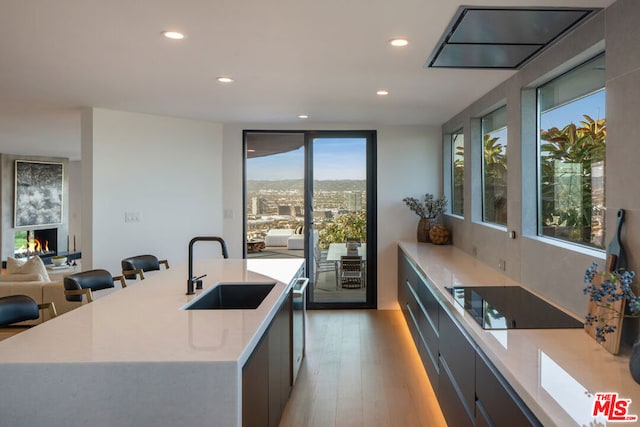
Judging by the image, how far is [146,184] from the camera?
5.22 metres

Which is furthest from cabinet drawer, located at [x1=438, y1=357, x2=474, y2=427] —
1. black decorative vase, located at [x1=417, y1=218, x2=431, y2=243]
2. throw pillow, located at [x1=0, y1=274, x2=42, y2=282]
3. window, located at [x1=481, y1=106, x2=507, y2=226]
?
throw pillow, located at [x1=0, y1=274, x2=42, y2=282]

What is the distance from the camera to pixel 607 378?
1.57 meters

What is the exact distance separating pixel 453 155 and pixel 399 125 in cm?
75

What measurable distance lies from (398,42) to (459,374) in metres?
1.80

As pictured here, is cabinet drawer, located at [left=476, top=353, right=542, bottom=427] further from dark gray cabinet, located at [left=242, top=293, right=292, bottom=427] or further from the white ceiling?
the white ceiling

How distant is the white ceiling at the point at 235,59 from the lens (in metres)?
2.25

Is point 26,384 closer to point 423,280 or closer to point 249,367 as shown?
point 249,367

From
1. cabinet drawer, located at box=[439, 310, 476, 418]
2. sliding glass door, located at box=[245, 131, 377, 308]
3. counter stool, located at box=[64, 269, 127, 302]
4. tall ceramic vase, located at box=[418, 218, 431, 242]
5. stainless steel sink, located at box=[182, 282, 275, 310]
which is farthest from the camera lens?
sliding glass door, located at box=[245, 131, 377, 308]

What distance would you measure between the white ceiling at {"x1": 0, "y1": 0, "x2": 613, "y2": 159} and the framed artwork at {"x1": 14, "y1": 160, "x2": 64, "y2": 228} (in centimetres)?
555

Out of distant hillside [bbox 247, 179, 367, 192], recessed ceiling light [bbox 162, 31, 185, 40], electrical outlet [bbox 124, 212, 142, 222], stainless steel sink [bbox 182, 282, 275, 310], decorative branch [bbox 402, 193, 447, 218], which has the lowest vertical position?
stainless steel sink [bbox 182, 282, 275, 310]

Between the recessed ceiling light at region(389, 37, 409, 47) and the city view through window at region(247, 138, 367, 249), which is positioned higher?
the recessed ceiling light at region(389, 37, 409, 47)

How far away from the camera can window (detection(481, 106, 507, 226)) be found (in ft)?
12.7

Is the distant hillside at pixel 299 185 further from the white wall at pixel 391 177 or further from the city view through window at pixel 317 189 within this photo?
the white wall at pixel 391 177

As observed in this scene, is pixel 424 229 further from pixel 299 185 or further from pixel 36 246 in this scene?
pixel 36 246
